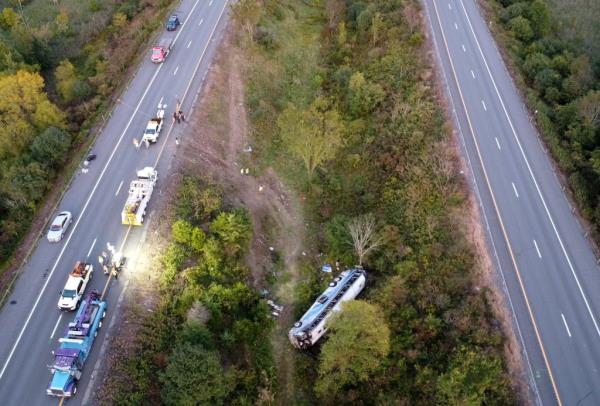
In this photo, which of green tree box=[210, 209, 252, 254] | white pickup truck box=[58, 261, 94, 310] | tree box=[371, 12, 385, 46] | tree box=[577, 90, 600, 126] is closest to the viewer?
white pickup truck box=[58, 261, 94, 310]

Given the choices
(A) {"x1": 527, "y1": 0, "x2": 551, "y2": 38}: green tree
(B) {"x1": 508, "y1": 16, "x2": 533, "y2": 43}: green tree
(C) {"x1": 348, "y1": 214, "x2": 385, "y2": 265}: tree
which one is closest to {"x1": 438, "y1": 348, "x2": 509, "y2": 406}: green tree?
(C) {"x1": 348, "y1": 214, "x2": 385, "y2": 265}: tree

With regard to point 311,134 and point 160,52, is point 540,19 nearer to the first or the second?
point 311,134

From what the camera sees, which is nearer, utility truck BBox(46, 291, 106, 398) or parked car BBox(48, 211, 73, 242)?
utility truck BBox(46, 291, 106, 398)

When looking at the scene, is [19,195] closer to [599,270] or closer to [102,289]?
[102,289]

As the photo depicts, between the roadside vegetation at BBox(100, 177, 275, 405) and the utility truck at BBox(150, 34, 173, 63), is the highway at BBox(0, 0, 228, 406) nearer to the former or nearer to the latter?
the utility truck at BBox(150, 34, 173, 63)

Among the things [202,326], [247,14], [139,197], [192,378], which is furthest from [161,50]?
[192,378]

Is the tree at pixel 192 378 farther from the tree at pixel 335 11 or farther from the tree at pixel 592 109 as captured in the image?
the tree at pixel 335 11

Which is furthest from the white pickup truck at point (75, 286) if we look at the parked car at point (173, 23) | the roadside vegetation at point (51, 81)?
the parked car at point (173, 23)
